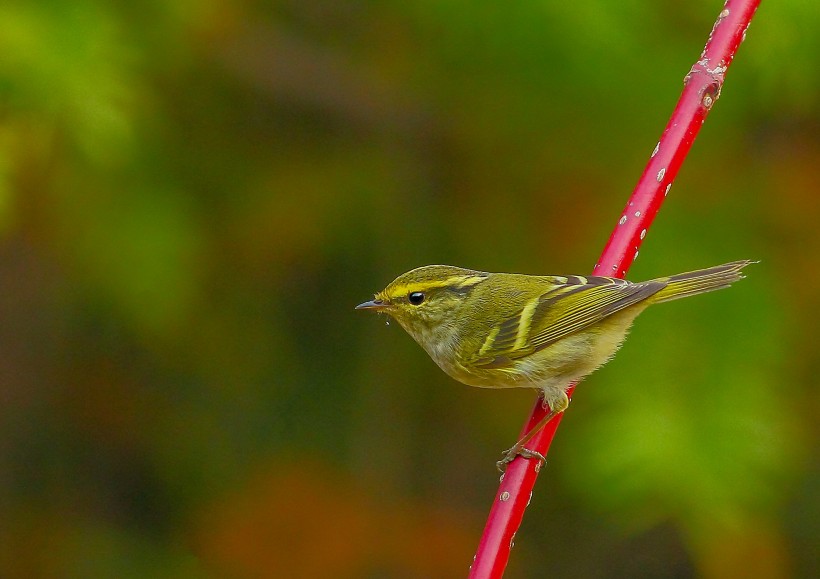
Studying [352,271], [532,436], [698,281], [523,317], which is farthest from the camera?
[352,271]

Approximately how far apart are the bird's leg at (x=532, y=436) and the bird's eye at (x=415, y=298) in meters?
0.53

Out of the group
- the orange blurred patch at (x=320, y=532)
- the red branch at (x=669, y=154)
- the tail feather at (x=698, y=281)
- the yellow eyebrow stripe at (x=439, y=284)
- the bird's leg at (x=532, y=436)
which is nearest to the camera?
the bird's leg at (x=532, y=436)

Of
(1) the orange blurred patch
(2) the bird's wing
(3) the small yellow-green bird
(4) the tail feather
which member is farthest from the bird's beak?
(1) the orange blurred patch

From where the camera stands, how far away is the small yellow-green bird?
113 inches

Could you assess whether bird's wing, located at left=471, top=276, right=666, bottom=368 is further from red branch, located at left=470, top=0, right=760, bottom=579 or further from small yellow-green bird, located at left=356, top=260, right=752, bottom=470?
red branch, located at left=470, top=0, right=760, bottom=579

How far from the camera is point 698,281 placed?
2830mm

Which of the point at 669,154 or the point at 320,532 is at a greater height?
the point at 669,154

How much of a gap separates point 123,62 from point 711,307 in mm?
2160

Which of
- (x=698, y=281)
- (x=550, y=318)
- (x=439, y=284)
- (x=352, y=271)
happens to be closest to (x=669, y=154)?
(x=698, y=281)

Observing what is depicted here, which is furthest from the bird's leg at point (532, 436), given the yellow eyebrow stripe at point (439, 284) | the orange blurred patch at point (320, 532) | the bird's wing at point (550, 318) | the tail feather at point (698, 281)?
the orange blurred patch at point (320, 532)

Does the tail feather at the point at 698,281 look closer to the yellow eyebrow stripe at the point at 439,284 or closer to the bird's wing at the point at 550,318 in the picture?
the bird's wing at the point at 550,318

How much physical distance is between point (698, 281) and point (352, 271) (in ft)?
6.55

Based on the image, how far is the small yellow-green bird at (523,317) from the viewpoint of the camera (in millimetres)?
2881

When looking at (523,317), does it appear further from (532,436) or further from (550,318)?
(532,436)
